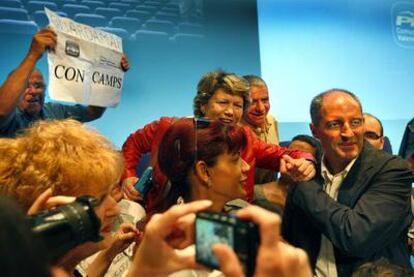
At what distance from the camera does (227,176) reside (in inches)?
55.8

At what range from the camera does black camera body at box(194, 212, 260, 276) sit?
567 millimetres

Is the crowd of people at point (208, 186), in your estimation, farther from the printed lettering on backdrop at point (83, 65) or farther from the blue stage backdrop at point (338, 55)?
the blue stage backdrop at point (338, 55)

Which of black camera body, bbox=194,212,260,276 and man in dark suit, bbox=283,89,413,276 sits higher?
black camera body, bbox=194,212,260,276

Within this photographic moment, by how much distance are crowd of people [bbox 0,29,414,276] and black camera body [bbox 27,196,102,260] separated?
2 centimetres

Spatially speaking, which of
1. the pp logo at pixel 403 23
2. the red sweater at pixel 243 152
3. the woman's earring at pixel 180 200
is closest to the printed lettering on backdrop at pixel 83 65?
the red sweater at pixel 243 152

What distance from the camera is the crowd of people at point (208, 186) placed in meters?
0.68

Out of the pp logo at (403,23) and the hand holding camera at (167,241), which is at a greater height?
the pp logo at (403,23)

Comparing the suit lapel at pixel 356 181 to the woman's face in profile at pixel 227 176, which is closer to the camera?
the woman's face in profile at pixel 227 176

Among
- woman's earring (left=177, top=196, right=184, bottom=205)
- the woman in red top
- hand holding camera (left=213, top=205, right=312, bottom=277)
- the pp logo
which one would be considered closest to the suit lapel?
the woman in red top

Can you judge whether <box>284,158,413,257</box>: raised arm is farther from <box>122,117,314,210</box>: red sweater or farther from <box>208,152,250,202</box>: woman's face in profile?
<box>208,152,250,202</box>: woman's face in profile

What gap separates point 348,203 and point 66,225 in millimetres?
1282

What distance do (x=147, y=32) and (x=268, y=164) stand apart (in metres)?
1.53

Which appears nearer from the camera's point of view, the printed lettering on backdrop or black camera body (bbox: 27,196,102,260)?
black camera body (bbox: 27,196,102,260)

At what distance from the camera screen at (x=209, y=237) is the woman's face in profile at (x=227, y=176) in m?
0.78
